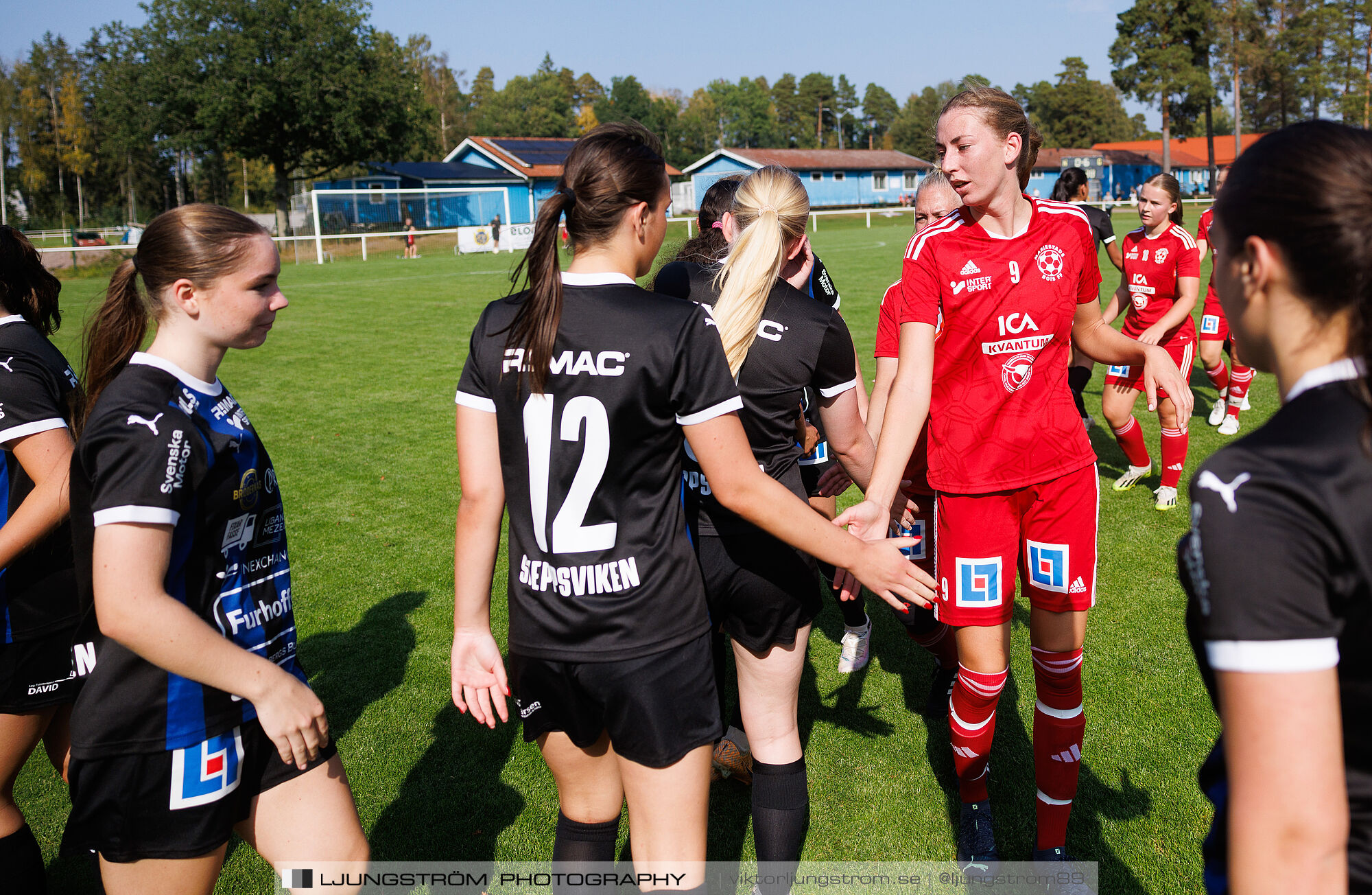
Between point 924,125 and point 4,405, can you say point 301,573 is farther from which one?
point 924,125

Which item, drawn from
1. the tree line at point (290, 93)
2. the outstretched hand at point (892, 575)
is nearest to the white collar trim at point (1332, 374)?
the outstretched hand at point (892, 575)

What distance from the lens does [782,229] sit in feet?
10.0

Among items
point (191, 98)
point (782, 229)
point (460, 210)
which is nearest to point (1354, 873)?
point (782, 229)

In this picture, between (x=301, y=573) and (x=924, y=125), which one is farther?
(x=924, y=125)

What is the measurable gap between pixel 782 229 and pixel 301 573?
4808 mm

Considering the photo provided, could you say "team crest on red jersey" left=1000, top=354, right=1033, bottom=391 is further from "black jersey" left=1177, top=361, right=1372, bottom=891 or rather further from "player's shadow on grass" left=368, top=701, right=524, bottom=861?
"player's shadow on grass" left=368, top=701, right=524, bottom=861

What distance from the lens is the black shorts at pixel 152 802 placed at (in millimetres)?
2111

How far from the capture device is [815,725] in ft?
14.4

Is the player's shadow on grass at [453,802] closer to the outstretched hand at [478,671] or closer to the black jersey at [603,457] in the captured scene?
the outstretched hand at [478,671]

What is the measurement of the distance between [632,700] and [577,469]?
588 mm

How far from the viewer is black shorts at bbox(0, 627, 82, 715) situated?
2.70 metres

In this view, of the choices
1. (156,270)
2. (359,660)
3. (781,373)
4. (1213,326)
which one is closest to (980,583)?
(781,373)

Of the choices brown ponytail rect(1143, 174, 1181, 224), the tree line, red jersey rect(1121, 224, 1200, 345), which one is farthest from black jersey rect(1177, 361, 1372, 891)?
the tree line

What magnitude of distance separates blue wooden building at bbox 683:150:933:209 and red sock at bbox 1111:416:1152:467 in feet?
192
